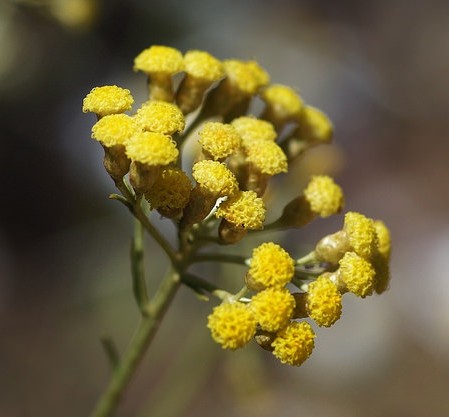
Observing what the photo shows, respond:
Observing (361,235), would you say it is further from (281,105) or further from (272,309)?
(281,105)

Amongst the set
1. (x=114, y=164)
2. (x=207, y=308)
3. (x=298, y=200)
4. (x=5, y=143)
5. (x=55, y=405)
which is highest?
(x=114, y=164)

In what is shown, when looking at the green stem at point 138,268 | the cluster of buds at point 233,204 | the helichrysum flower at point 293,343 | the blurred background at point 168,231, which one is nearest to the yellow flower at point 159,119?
the cluster of buds at point 233,204

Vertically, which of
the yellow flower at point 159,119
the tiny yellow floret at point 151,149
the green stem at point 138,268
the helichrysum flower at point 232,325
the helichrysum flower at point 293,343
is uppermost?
the yellow flower at point 159,119

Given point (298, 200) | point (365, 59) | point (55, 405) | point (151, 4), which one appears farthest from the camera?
point (365, 59)

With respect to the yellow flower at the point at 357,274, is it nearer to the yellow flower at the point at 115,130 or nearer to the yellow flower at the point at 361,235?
the yellow flower at the point at 361,235

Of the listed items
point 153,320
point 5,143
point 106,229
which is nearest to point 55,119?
point 5,143

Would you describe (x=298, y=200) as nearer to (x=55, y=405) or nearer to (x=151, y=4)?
(x=55, y=405)
